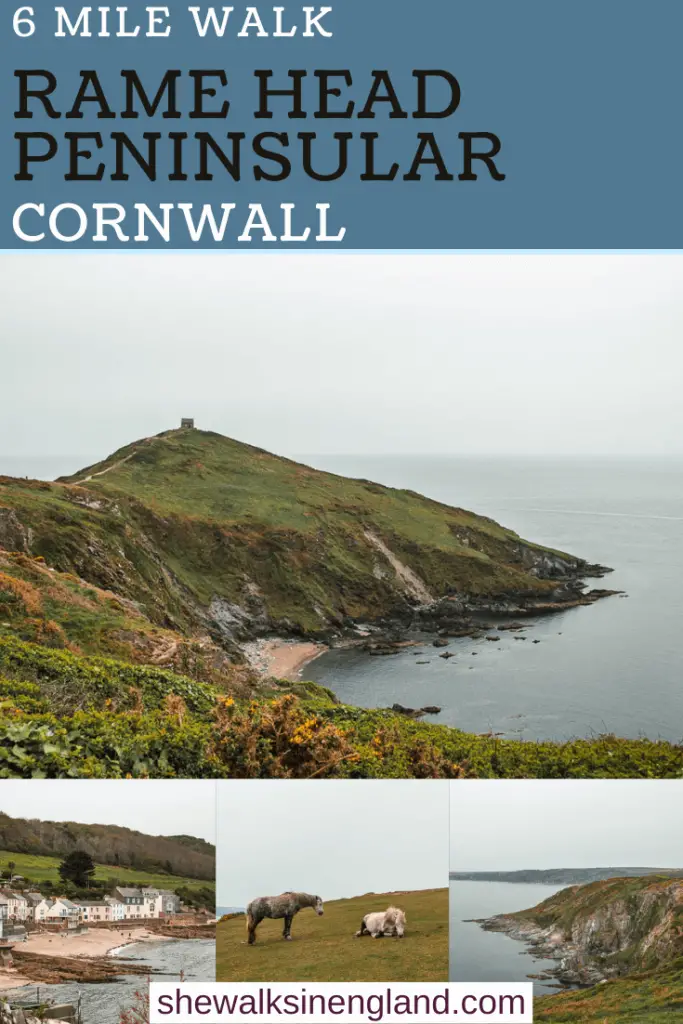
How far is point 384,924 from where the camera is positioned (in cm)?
622

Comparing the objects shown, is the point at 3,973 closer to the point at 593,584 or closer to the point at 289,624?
the point at 289,624

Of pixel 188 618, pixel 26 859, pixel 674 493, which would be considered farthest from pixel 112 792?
pixel 674 493

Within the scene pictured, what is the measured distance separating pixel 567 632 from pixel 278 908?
9.87 m

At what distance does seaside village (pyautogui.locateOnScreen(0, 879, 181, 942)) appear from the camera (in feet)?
20.3

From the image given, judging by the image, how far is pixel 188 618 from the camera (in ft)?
42.0

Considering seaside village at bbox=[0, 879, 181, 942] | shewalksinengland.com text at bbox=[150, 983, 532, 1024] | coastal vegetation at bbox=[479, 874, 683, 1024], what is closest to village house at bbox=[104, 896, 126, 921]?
seaside village at bbox=[0, 879, 181, 942]

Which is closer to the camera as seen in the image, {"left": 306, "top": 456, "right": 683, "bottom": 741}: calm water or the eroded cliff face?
the eroded cliff face

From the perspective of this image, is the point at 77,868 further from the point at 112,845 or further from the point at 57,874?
the point at 112,845

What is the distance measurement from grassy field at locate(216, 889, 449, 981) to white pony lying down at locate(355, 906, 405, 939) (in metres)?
0.04

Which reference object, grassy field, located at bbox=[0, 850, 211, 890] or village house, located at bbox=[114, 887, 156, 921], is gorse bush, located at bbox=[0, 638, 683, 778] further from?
village house, located at bbox=[114, 887, 156, 921]

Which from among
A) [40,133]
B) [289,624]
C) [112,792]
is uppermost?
[40,133]

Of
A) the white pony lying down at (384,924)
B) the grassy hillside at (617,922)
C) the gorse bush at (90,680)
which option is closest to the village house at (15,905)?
the gorse bush at (90,680)

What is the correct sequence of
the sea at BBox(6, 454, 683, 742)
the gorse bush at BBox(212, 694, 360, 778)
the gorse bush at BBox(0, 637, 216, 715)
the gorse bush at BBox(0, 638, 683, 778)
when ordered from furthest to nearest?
the sea at BBox(6, 454, 683, 742) → the gorse bush at BBox(0, 637, 216, 715) → the gorse bush at BBox(212, 694, 360, 778) → the gorse bush at BBox(0, 638, 683, 778)

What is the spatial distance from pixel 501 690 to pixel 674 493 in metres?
4.27
